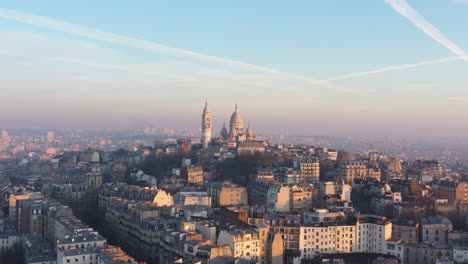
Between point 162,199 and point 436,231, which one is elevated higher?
point 162,199

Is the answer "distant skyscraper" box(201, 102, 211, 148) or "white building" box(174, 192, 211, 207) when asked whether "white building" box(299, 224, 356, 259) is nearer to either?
"white building" box(174, 192, 211, 207)

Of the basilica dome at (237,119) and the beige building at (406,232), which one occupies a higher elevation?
the basilica dome at (237,119)

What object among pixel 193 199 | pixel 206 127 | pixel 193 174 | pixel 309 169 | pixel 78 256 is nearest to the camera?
pixel 78 256

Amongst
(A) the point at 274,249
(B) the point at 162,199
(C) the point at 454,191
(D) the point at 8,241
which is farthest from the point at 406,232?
(D) the point at 8,241

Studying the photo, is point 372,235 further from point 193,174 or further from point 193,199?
point 193,174

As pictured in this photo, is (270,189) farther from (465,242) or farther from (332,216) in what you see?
(465,242)

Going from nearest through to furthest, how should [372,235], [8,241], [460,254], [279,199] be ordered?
[460,254] → [372,235] → [8,241] → [279,199]

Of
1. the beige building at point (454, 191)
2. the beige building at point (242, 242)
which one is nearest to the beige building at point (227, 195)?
the beige building at point (242, 242)

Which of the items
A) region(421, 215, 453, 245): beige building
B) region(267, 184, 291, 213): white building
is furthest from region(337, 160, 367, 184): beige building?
region(421, 215, 453, 245): beige building

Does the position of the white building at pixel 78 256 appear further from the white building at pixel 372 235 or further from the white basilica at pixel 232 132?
the white basilica at pixel 232 132
